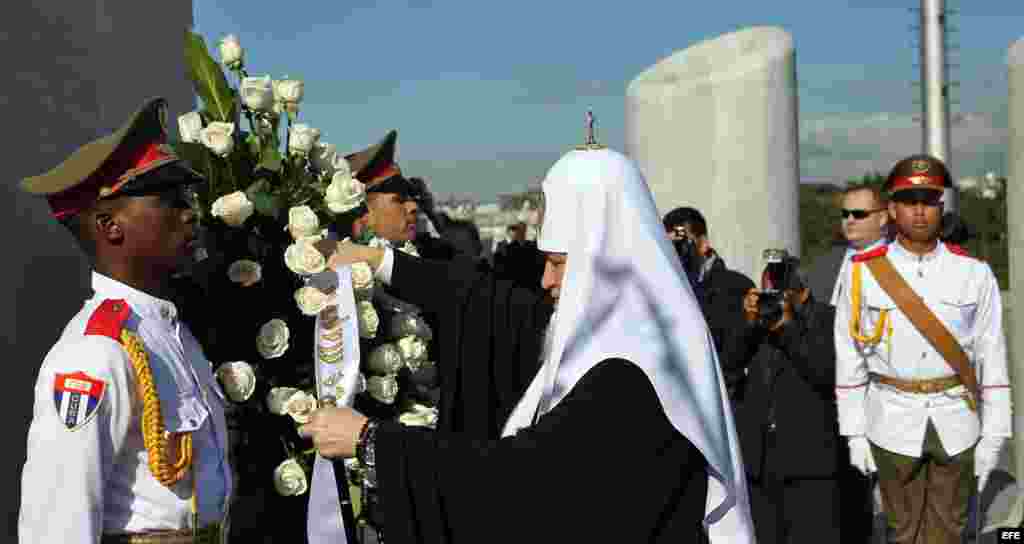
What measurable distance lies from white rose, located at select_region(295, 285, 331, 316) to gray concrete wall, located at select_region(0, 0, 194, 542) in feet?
2.25

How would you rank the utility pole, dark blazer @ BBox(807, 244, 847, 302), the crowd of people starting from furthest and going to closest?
the utility pole
dark blazer @ BBox(807, 244, 847, 302)
the crowd of people

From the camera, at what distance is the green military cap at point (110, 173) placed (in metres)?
2.51

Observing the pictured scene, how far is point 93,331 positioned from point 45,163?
78cm

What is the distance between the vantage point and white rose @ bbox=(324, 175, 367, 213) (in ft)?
10.1

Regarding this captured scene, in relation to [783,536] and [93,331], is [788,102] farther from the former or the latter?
[93,331]

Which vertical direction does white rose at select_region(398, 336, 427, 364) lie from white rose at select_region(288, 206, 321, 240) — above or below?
below

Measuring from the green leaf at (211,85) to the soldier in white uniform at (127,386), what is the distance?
1.21 ft

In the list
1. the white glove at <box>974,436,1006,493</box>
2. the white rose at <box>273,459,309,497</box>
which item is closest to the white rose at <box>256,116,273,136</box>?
the white rose at <box>273,459,309,497</box>

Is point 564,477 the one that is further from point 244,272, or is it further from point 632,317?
point 244,272

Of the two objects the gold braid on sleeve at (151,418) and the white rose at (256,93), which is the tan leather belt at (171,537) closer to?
the gold braid on sleeve at (151,418)

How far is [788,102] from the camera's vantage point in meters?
8.97

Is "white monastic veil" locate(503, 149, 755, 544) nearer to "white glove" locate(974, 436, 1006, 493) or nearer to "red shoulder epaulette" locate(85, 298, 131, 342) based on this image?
"red shoulder epaulette" locate(85, 298, 131, 342)

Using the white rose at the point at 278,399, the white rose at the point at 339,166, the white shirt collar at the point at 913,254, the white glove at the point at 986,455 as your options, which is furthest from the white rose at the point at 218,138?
the white glove at the point at 986,455

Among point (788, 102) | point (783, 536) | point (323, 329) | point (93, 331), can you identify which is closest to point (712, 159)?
point (788, 102)
